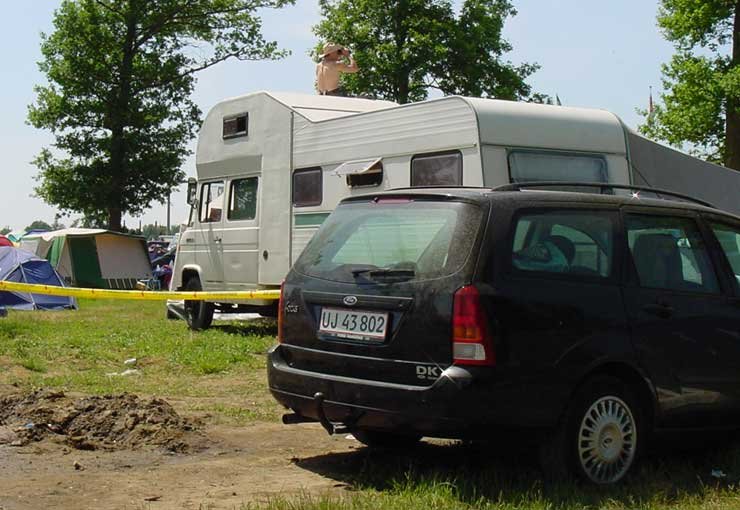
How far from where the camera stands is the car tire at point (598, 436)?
18.9 ft

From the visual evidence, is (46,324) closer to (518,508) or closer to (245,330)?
(245,330)

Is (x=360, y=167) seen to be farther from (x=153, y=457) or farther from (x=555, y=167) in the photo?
(x=153, y=457)

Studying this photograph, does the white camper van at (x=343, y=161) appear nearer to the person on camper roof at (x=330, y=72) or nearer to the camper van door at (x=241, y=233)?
the camper van door at (x=241, y=233)

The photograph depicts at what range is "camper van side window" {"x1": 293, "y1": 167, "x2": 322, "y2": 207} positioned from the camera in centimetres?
1371

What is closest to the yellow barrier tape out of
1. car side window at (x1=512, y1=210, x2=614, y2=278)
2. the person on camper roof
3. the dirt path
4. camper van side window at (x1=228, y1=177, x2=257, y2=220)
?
camper van side window at (x1=228, y1=177, x2=257, y2=220)

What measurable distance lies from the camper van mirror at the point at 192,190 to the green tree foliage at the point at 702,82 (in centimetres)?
1624

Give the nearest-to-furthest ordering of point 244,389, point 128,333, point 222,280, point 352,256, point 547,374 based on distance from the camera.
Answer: point 547,374, point 352,256, point 244,389, point 128,333, point 222,280

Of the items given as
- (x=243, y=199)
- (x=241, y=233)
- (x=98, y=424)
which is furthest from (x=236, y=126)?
(x=98, y=424)

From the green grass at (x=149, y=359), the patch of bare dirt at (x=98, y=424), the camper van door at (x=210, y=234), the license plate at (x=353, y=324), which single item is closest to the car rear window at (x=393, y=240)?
the license plate at (x=353, y=324)

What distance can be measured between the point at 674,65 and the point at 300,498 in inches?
1056

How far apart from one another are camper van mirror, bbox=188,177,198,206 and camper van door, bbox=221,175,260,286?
39.2 inches

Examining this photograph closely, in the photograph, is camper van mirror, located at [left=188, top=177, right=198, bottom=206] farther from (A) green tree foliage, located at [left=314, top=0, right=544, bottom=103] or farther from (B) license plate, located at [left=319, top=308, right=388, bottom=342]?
(A) green tree foliage, located at [left=314, top=0, right=544, bottom=103]

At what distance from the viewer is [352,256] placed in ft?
20.4

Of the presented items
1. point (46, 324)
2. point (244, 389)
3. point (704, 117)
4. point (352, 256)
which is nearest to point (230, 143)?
point (46, 324)
